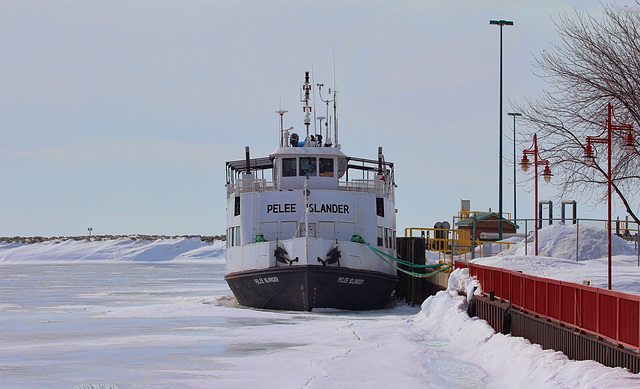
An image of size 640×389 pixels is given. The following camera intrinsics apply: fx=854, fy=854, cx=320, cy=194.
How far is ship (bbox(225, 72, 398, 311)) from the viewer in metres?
27.5

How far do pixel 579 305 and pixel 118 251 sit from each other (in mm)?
103596

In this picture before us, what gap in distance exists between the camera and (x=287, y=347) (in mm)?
18406

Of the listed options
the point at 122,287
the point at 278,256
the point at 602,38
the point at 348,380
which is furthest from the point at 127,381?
the point at 122,287

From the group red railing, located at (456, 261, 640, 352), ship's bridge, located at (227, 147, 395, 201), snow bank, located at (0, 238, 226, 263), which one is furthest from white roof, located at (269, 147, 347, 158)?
snow bank, located at (0, 238, 226, 263)

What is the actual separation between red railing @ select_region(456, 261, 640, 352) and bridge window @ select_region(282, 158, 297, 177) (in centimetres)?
1345

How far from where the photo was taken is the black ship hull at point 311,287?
89.0 feet

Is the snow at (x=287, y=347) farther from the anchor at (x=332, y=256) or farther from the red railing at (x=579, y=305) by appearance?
the anchor at (x=332, y=256)

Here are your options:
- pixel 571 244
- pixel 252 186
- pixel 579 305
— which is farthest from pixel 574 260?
pixel 579 305

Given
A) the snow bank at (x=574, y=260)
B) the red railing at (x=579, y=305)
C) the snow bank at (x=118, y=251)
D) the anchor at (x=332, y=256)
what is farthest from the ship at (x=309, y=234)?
the snow bank at (x=118, y=251)

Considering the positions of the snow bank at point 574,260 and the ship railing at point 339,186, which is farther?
the ship railing at point 339,186

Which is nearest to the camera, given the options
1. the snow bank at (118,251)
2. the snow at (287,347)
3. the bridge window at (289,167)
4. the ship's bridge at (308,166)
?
the snow at (287,347)

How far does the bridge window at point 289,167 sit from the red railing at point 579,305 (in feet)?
44.1

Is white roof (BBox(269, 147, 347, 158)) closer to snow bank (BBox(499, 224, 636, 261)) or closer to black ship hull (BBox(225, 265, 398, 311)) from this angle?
black ship hull (BBox(225, 265, 398, 311))

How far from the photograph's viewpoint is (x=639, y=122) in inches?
888
